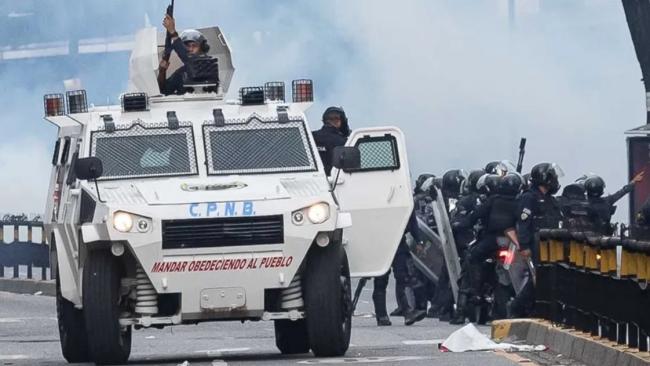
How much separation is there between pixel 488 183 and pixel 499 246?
63cm

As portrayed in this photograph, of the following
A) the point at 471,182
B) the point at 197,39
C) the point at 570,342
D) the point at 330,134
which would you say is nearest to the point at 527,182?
the point at 471,182

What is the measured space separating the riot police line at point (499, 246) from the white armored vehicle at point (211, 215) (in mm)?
1541

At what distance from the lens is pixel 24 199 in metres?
60.9

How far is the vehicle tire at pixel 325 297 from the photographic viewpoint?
16.4 metres

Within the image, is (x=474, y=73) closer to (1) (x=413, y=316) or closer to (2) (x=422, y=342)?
(1) (x=413, y=316)

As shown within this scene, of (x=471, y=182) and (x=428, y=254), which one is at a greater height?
(x=471, y=182)

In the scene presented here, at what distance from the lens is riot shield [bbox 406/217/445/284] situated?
24438 mm

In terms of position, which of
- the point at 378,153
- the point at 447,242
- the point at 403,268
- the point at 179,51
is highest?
the point at 179,51

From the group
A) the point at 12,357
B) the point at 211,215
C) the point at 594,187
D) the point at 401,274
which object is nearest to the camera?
the point at 211,215

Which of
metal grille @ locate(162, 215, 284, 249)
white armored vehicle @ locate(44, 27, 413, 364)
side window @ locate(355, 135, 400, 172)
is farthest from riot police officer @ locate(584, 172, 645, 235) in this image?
metal grille @ locate(162, 215, 284, 249)

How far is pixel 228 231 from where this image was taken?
53.8 feet

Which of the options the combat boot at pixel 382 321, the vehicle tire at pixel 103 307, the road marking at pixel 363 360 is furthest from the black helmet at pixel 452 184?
the vehicle tire at pixel 103 307

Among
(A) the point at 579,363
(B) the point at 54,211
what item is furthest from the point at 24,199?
(A) the point at 579,363

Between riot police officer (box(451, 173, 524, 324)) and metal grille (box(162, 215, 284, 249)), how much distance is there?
602 cm
